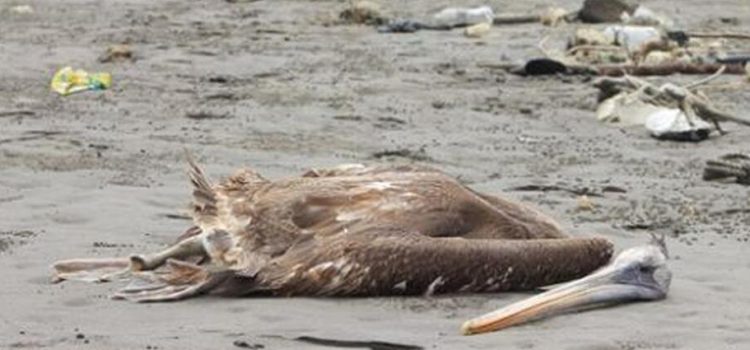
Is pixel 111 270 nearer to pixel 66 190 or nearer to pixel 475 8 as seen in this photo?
pixel 66 190

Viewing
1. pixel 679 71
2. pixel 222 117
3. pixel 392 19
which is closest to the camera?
pixel 222 117

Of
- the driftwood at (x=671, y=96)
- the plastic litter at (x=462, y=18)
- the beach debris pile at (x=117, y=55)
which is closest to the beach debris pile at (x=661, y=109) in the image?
the driftwood at (x=671, y=96)

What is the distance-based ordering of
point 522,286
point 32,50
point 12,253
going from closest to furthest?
point 522,286
point 12,253
point 32,50

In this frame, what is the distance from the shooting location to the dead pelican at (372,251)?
21.8 feet

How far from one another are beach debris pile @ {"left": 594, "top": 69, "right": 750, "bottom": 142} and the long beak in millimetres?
4903

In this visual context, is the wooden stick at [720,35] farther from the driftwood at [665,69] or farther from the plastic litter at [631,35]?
the driftwood at [665,69]

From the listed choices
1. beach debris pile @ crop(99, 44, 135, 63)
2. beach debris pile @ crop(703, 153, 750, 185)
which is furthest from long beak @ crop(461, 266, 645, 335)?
beach debris pile @ crop(99, 44, 135, 63)

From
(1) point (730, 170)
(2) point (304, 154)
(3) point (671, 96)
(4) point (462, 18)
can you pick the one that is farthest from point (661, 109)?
(4) point (462, 18)

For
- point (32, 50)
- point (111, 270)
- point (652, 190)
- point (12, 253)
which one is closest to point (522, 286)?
point (111, 270)

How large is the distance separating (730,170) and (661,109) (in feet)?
6.76

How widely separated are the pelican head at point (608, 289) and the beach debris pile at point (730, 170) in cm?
303

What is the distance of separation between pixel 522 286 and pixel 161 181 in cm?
320

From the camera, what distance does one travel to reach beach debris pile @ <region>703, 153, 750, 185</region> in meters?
→ 9.84

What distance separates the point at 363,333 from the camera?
6.20 metres
